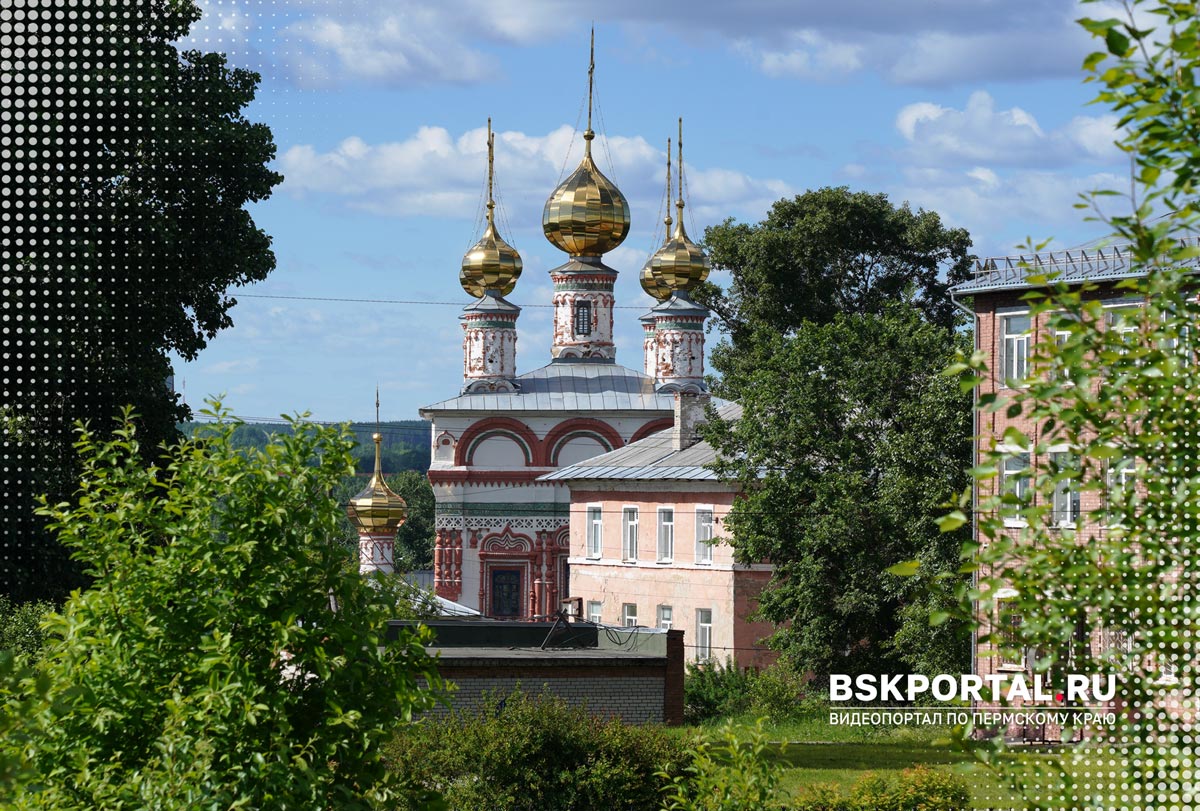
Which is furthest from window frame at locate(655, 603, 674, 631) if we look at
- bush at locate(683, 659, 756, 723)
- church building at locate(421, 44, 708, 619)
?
church building at locate(421, 44, 708, 619)

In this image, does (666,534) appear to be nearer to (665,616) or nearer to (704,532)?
(704,532)

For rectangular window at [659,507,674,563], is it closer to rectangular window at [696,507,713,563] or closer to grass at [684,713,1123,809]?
rectangular window at [696,507,713,563]

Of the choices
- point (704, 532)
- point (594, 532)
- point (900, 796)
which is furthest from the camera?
point (594, 532)

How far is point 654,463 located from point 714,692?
1136cm

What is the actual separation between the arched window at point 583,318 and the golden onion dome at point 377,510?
9.32 metres

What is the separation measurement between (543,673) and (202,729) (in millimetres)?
14252

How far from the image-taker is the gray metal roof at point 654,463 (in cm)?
3725

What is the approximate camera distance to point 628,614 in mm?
39438

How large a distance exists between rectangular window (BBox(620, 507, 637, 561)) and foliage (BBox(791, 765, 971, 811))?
22233 mm

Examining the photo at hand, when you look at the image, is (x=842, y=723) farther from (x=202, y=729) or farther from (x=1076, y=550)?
(x=1076, y=550)

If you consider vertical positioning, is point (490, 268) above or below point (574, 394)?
above

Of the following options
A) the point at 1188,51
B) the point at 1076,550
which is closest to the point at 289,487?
the point at 1076,550

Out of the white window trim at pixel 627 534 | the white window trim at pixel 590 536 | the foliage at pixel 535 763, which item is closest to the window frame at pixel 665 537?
the white window trim at pixel 627 534

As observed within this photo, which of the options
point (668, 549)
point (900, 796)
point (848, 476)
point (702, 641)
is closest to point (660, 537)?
point (668, 549)
